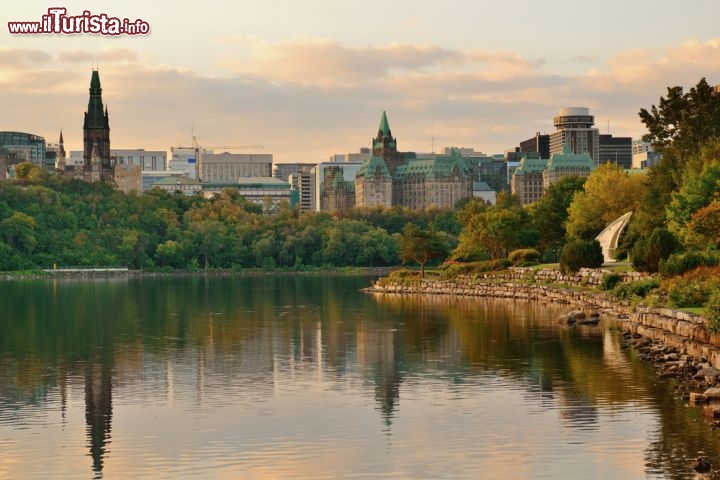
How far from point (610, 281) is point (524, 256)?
35374 millimetres

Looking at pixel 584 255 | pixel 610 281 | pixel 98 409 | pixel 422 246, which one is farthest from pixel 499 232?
pixel 98 409

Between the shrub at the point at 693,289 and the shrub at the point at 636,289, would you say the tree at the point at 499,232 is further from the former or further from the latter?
the shrub at the point at 693,289

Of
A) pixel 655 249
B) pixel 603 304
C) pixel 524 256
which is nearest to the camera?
pixel 603 304

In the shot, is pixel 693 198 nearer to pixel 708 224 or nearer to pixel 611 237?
pixel 708 224

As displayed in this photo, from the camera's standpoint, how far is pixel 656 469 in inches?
1383

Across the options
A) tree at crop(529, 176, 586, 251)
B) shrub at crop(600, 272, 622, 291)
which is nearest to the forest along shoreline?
shrub at crop(600, 272, 622, 291)

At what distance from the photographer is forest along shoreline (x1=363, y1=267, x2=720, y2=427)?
4828cm

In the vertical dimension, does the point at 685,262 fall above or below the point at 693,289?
above

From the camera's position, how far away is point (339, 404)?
153 ft

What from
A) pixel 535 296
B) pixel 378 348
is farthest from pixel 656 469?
pixel 535 296

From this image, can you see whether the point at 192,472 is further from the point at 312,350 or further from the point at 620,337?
Result: the point at 620,337

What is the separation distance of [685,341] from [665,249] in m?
29.5

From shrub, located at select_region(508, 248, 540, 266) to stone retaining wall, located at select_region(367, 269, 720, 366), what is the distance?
23.9ft

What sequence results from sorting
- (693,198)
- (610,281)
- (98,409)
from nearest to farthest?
(98,409) → (693,198) → (610,281)
